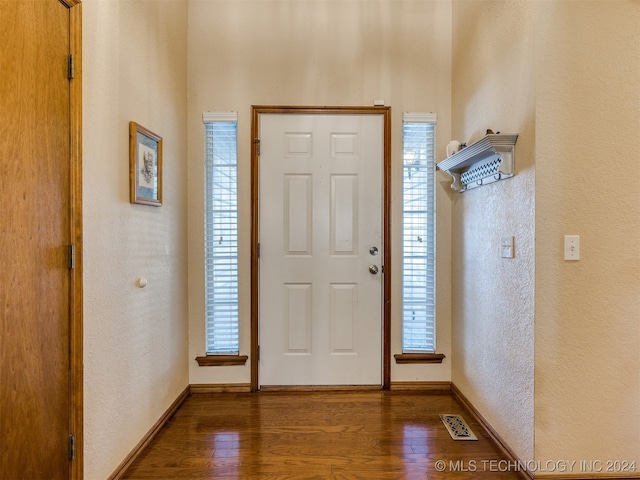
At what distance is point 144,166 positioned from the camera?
1.85m

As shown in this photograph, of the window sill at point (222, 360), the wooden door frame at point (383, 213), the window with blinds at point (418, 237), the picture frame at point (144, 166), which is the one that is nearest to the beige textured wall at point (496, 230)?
the window with blinds at point (418, 237)

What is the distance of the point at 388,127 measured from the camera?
2494 mm

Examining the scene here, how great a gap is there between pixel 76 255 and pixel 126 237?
351 mm

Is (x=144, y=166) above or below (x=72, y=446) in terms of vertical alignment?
above

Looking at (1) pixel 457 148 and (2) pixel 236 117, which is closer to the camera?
(1) pixel 457 148

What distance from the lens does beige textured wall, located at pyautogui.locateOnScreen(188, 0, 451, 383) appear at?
2473 mm

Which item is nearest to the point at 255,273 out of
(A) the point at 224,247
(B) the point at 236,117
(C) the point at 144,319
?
(A) the point at 224,247

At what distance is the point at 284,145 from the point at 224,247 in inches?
34.8

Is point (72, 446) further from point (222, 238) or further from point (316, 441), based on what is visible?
point (222, 238)

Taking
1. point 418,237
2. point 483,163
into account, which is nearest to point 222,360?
point 418,237

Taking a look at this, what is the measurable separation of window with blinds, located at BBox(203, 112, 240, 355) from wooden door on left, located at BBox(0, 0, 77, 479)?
1.20 metres

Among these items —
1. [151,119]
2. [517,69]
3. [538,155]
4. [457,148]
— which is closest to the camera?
[538,155]

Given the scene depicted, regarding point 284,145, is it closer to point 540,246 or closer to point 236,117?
point 236,117

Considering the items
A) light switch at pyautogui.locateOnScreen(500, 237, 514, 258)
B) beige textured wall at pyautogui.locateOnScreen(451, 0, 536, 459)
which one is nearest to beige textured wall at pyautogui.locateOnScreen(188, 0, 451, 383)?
beige textured wall at pyautogui.locateOnScreen(451, 0, 536, 459)
